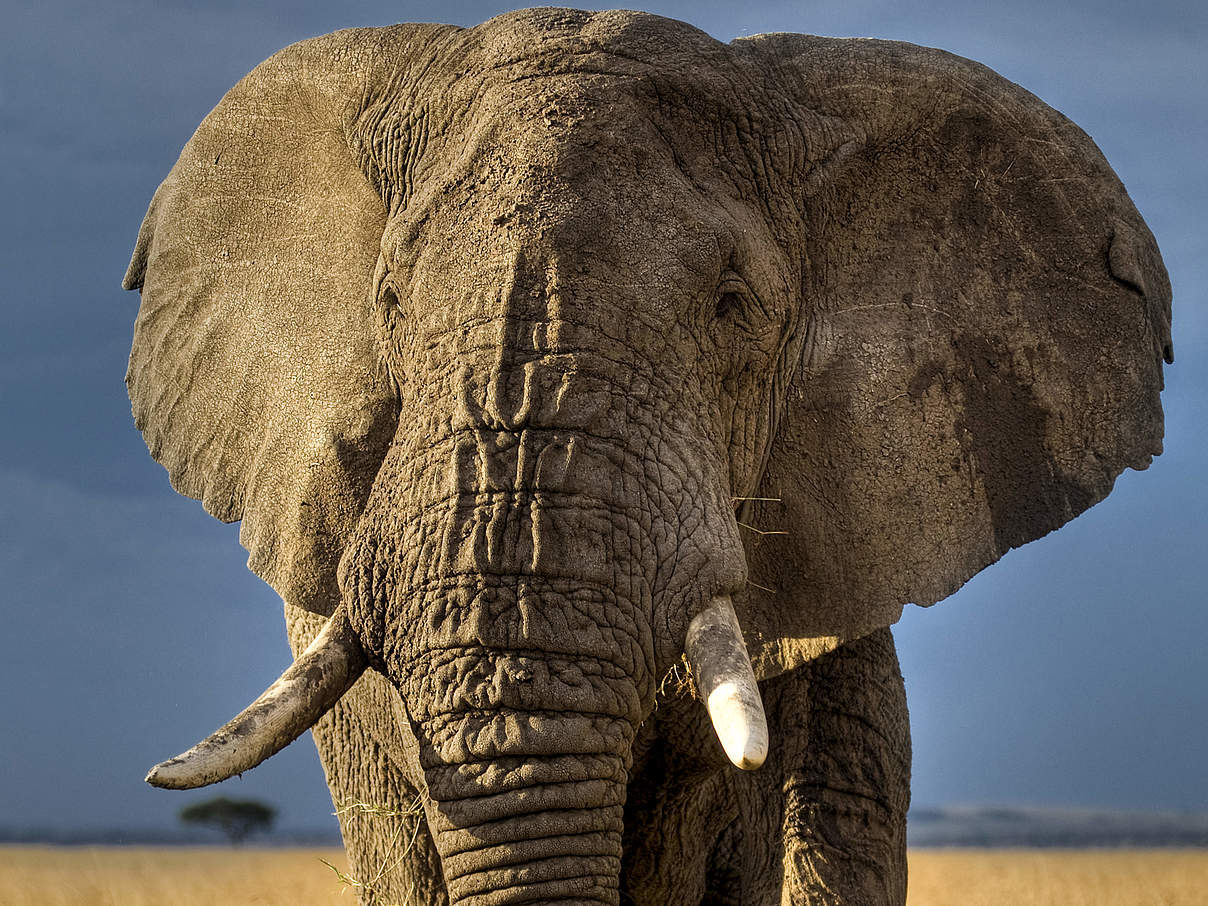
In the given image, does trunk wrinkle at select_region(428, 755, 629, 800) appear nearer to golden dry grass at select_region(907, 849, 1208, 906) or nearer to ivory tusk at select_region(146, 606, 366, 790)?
ivory tusk at select_region(146, 606, 366, 790)

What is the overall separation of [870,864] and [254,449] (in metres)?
2.50

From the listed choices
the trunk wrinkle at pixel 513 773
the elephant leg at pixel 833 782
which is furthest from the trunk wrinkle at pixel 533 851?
the elephant leg at pixel 833 782

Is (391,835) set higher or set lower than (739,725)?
lower

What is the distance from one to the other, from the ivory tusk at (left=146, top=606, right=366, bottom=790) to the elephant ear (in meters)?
1.29

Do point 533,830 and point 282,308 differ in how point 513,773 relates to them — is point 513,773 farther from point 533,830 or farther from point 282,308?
point 282,308

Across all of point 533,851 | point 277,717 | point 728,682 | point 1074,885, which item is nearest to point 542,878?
point 533,851

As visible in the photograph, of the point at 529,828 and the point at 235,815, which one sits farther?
the point at 235,815

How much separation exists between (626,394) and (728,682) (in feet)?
2.50

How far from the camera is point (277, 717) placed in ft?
12.5

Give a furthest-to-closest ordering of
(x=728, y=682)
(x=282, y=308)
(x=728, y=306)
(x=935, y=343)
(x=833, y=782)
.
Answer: (x=833, y=782) → (x=282, y=308) → (x=935, y=343) → (x=728, y=306) → (x=728, y=682)

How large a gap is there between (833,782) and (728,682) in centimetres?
223

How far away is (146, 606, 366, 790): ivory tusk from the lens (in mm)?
3617

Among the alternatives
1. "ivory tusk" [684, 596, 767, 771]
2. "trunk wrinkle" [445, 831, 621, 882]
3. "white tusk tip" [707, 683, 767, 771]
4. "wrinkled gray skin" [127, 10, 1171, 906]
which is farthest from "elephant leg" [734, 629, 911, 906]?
"white tusk tip" [707, 683, 767, 771]

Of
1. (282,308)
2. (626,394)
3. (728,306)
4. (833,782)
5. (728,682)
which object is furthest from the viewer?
(833,782)
